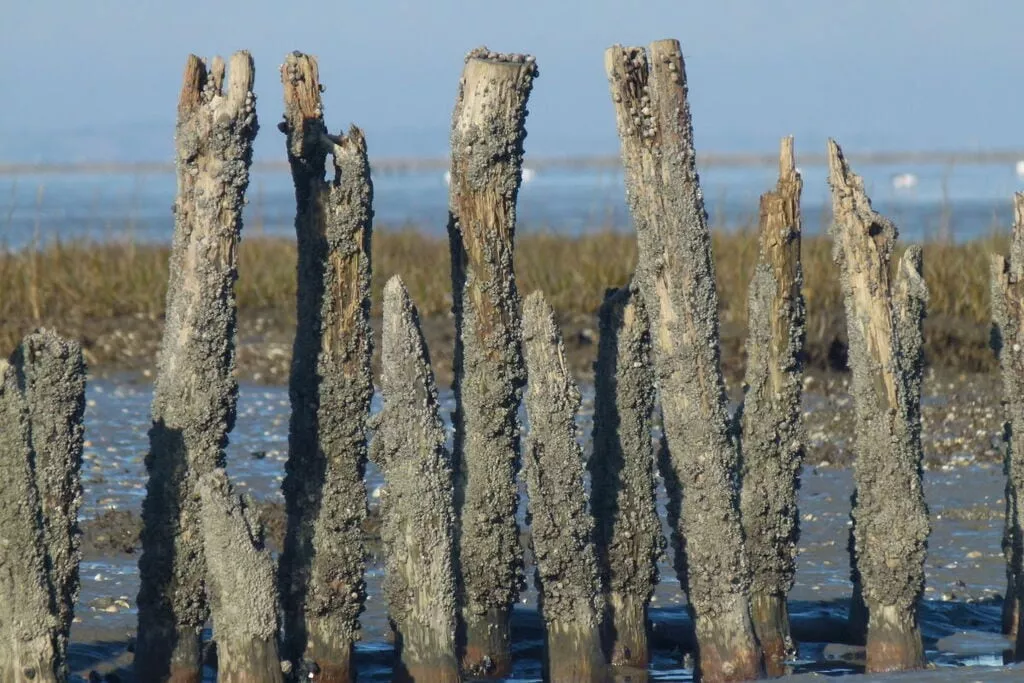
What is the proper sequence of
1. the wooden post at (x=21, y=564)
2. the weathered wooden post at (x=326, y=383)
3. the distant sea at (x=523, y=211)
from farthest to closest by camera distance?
1. the distant sea at (x=523, y=211)
2. the weathered wooden post at (x=326, y=383)
3. the wooden post at (x=21, y=564)

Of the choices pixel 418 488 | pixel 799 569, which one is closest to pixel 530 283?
pixel 799 569

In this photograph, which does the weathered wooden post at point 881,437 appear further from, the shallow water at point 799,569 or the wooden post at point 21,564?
the wooden post at point 21,564

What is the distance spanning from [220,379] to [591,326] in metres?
9.53

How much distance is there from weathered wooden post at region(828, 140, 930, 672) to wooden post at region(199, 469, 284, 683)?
2.31 metres

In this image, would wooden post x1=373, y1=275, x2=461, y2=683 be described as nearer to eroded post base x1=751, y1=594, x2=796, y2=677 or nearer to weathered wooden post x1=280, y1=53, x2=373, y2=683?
weathered wooden post x1=280, y1=53, x2=373, y2=683

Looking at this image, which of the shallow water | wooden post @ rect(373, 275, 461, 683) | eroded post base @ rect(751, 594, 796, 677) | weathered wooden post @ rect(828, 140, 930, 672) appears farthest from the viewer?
the shallow water

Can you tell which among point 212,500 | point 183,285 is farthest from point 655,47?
point 212,500

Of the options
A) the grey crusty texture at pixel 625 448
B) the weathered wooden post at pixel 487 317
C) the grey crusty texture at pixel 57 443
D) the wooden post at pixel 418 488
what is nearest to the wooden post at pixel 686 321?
the grey crusty texture at pixel 625 448

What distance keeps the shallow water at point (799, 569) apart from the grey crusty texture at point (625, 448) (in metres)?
0.57

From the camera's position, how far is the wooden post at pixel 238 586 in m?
5.24

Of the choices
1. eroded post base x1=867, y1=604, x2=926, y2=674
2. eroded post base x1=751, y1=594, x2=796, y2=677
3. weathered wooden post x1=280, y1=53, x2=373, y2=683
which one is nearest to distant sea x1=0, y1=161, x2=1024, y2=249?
weathered wooden post x1=280, y1=53, x2=373, y2=683

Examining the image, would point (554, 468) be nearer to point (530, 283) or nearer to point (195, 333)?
point (195, 333)

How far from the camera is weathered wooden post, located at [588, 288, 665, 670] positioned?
248 inches

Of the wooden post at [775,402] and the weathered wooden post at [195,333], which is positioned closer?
the weathered wooden post at [195,333]
